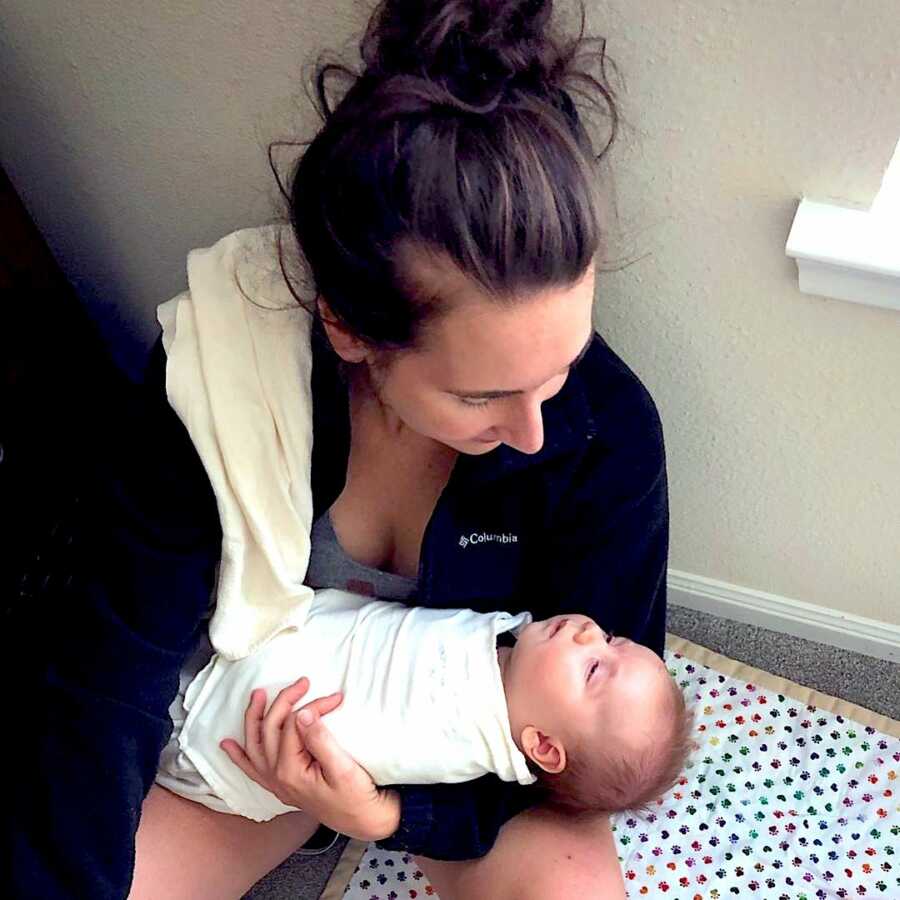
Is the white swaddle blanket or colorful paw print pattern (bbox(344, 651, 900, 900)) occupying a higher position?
the white swaddle blanket

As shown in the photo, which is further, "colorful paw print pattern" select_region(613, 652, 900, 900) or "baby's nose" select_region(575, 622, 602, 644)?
"colorful paw print pattern" select_region(613, 652, 900, 900)

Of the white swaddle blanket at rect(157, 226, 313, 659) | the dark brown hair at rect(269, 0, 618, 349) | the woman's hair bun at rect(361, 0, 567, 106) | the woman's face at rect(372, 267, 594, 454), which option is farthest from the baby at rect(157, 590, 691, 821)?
the woman's hair bun at rect(361, 0, 567, 106)

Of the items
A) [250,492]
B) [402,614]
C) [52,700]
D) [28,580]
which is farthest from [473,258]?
[28,580]

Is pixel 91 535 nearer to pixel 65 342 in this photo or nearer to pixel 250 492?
pixel 250 492

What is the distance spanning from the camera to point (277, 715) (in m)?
0.96

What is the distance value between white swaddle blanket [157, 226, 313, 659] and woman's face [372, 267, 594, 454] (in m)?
0.10

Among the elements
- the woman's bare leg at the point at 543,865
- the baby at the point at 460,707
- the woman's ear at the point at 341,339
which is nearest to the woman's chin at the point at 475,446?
the woman's ear at the point at 341,339

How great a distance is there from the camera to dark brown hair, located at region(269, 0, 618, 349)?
680 mm

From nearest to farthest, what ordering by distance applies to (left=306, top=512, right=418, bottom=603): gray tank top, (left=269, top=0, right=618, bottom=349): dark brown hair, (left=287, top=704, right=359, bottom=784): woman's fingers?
(left=269, top=0, right=618, bottom=349): dark brown hair
(left=287, top=704, right=359, bottom=784): woman's fingers
(left=306, top=512, right=418, bottom=603): gray tank top

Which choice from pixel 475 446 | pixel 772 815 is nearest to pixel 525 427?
pixel 475 446

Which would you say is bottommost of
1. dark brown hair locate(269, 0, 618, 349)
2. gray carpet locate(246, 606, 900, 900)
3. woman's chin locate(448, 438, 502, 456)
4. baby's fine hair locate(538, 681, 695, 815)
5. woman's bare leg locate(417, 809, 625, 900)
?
gray carpet locate(246, 606, 900, 900)

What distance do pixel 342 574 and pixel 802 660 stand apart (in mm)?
689

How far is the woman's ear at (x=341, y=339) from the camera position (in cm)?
81

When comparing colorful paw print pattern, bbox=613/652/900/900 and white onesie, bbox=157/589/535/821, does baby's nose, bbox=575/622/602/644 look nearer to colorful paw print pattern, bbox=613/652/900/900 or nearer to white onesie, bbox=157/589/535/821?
white onesie, bbox=157/589/535/821
